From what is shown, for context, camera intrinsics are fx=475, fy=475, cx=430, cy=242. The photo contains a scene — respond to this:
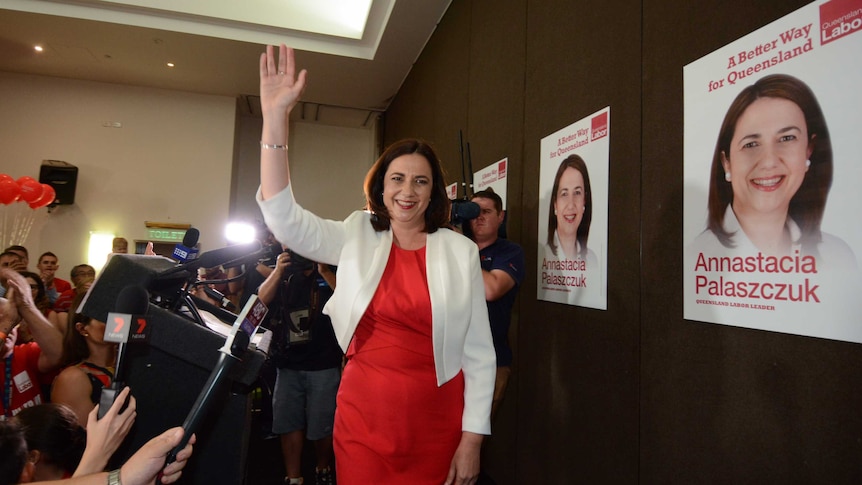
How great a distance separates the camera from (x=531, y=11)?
2713 millimetres

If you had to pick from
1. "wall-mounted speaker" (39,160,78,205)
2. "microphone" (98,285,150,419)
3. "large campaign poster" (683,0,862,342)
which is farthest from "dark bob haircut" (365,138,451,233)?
"wall-mounted speaker" (39,160,78,205)

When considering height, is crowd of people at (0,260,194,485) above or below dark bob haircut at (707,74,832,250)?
below

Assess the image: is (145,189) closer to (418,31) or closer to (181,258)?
(418,31)

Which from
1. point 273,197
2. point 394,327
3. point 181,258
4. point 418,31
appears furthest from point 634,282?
point 418,31

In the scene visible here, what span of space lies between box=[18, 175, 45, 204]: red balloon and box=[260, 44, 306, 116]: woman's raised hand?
6188 millimetres

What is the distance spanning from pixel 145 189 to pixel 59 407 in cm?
641

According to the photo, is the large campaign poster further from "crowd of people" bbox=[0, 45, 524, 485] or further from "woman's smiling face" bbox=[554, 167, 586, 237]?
"crowd of people" bbox=[0, 45, 524, 485]

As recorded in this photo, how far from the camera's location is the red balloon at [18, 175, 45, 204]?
217 inches

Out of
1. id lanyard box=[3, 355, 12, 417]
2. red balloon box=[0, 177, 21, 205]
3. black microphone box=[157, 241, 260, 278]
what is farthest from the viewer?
red balloon box=[0, 177, 21, 205]

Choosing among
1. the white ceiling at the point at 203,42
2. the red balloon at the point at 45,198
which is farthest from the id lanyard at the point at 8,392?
the red balloon at the point at 45,198

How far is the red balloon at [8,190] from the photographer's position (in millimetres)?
5254

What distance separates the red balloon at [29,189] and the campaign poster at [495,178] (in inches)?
214

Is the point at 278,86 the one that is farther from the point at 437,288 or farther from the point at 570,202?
the point at 570,202

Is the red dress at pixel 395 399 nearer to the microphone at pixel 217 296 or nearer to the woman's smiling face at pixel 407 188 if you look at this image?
the woman's smiling face at pixel 407 188
